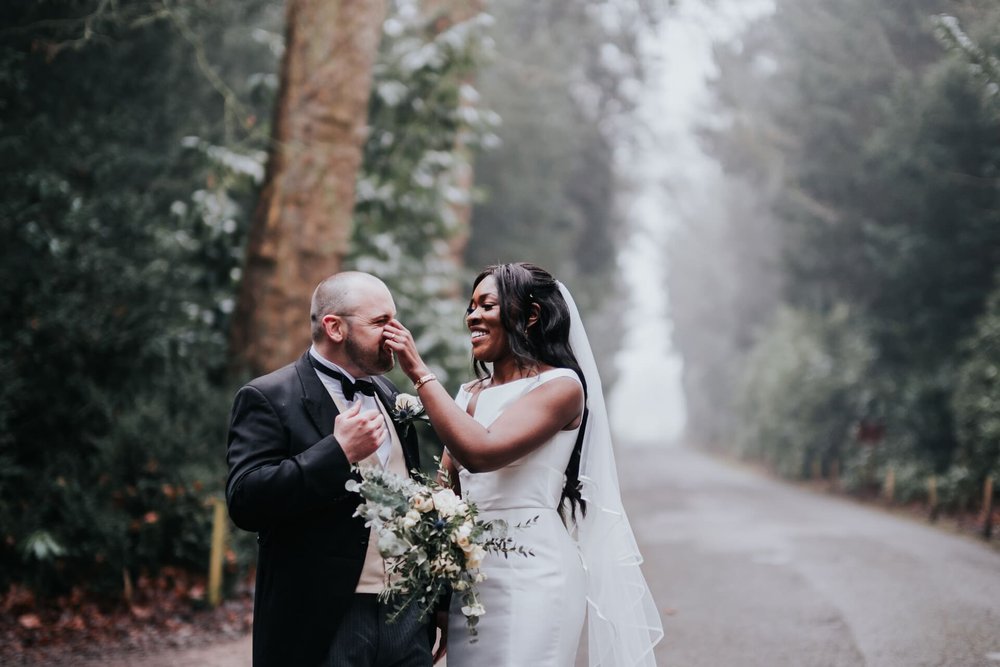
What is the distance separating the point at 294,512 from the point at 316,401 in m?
0.43

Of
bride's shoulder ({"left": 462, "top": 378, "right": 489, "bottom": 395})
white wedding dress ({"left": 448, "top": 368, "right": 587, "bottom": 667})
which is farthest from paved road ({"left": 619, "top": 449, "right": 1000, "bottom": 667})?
bride's shoulder ({"left": 462, "top": 378, "right": 489, "bottom": 395})

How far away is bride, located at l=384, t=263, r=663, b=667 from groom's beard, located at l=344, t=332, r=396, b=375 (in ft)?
0.33

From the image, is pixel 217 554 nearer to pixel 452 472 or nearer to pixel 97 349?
pixel 97 349

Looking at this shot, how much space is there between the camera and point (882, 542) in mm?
12711

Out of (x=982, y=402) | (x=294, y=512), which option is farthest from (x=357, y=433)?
(x=982, y=402)

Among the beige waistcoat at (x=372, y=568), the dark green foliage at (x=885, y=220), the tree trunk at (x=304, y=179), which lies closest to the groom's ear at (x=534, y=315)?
the beige waistcoat at (x=372, y=568)

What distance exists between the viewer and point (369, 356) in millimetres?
3354

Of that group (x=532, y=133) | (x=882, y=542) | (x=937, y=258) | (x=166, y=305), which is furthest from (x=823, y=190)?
(x=166, y=305)

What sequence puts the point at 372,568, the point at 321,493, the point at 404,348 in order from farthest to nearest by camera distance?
1. the point at 372,568
2. the point at 404,348
3. the point at 321,493

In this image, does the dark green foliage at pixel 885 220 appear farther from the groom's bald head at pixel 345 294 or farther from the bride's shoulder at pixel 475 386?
the groom's bald head at pixel 345 294

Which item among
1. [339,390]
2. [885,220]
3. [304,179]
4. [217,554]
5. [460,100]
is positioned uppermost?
[885,220]

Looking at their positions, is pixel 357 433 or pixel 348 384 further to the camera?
pixel 348 384

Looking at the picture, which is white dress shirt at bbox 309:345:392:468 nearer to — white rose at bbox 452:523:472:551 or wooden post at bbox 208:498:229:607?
white rose at bbox 452:523:472:551

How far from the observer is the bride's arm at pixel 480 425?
10.6 ft
